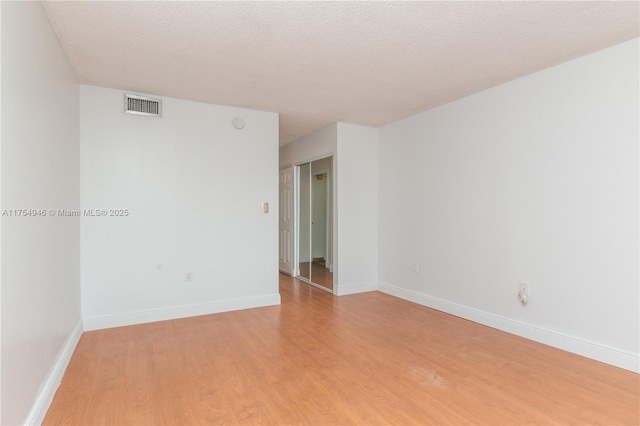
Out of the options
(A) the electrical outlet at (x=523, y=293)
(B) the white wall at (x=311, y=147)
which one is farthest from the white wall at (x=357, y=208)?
(A) the electrical outlet at (x=523, y=293)

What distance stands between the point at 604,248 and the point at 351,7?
2603mm

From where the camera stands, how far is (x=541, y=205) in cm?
305

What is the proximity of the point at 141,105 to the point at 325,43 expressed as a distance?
218 centimetres

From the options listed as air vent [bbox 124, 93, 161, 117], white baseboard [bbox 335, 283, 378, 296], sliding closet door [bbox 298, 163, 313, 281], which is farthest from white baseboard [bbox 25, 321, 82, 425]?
sliding closet door [bbox 298, 163, 313, 281]

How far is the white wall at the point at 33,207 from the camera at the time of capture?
155cm

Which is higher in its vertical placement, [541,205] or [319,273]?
[541,205]

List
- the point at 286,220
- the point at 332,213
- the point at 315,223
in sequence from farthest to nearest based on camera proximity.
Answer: the point at 286,220, the point at 315,223, the point at 332,213

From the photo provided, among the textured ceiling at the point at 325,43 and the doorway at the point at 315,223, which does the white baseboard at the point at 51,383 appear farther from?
the doorway at the point at 315,223

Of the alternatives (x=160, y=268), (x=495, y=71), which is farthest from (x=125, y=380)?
(x=495, y=71)

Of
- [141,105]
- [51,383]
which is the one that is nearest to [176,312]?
[51,383]

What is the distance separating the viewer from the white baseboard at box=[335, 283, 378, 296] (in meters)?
4.79

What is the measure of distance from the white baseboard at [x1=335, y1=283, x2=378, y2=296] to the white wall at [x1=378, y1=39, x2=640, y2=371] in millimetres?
773

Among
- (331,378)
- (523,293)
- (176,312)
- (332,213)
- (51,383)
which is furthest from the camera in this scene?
(332,213)

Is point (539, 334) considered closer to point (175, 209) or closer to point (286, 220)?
point (175, 209)
